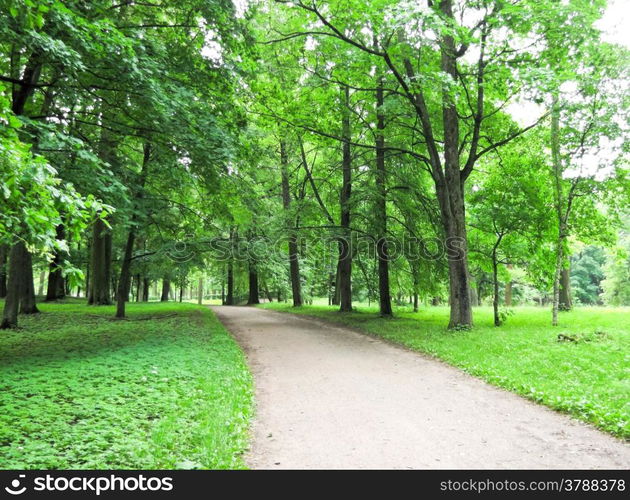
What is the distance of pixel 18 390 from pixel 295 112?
11744 millimetres

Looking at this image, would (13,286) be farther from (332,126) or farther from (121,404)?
(332,126)

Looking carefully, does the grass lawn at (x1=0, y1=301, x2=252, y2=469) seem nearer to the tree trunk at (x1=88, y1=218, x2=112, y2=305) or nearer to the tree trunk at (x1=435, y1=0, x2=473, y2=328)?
the tree trunk at (x1=435, y1=0, x2=473, y2=328)

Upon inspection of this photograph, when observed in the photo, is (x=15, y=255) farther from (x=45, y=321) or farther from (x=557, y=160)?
(x=557, y=160)

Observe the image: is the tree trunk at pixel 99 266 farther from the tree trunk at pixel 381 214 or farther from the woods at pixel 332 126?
the tree trunk at pixel 381 214

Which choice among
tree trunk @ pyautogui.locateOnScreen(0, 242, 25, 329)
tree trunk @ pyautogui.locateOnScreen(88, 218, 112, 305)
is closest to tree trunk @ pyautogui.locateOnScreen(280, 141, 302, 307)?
tree trunk @ pyautogui.locateOnScreen(88, 218, 112, 305)

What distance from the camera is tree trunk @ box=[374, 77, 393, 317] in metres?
16.3

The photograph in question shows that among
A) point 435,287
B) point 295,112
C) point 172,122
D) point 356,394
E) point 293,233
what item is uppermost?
point 295,112

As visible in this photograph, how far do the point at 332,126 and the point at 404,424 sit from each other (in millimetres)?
12382

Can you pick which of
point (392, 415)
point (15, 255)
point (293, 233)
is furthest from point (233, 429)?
point (293, 233)

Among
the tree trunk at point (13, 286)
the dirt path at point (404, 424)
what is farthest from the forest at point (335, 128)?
the dirt path at point (404, 424)

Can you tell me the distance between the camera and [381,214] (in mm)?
16312

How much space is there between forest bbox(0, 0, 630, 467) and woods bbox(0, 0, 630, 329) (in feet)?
0.23

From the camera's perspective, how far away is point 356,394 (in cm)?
643
